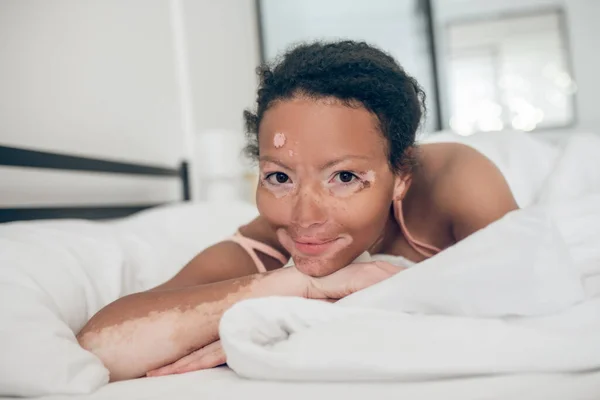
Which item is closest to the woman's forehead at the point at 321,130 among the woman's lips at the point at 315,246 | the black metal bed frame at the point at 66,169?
the woman's lips at the point at 315,246

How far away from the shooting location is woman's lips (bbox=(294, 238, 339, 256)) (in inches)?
30.2

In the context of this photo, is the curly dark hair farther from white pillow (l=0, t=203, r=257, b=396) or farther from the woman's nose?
white pillow (l=0, t=203, r=257, b=396)

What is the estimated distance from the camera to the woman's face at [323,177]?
29.3 inches

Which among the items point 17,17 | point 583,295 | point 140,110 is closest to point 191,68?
point 140,110

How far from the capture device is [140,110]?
81.9 inches

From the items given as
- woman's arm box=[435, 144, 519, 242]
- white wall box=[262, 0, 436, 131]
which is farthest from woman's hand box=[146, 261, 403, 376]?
white wall box=[262, 0, 436, 131]

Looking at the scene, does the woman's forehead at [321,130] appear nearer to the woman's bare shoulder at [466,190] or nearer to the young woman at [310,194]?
the young woman at [310,194]

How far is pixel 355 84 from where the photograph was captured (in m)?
0.76

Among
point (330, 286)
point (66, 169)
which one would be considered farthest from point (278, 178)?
point (66, 169)

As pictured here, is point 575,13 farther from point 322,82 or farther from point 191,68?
point 322,82

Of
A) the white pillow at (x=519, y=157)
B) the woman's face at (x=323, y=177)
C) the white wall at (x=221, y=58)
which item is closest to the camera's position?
the woman's face at (x=323, y=177)

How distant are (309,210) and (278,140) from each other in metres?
0.11

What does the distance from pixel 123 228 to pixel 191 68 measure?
1584mm

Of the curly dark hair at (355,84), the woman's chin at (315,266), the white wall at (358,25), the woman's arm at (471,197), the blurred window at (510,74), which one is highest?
the white wall at (358,25)
